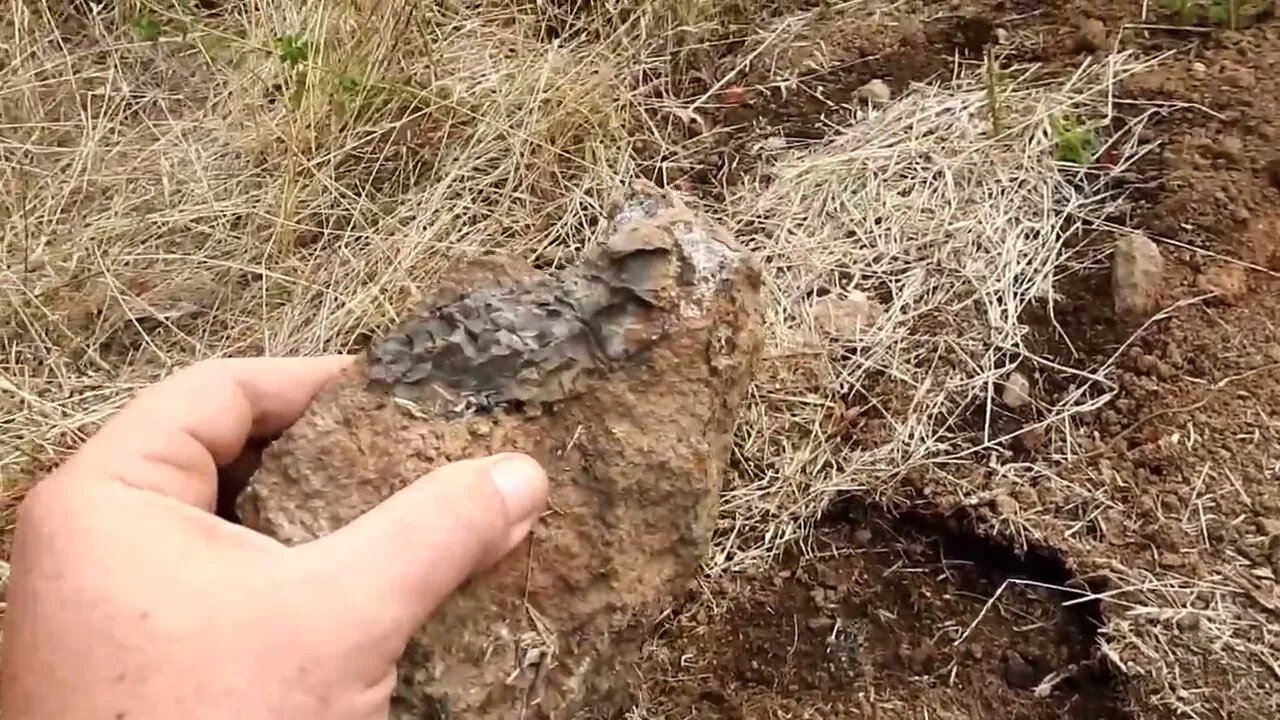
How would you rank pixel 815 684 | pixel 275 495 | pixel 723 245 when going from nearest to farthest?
pixel 275 495 → pixel 723 245 → pixel 815 684

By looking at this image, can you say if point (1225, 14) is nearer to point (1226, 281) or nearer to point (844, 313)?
point (1226, 281)

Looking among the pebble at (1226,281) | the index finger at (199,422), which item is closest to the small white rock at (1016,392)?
the pebble at (1226,281)

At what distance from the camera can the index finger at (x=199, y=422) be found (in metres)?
1.07

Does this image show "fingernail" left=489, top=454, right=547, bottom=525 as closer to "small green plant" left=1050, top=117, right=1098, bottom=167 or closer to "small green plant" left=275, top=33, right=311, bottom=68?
"small green plant" left=1050, top=117, right=1098, bottom=167

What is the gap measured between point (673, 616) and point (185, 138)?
1.44 m

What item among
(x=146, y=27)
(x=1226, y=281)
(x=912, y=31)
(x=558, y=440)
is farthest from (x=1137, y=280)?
(x=146, y=27)

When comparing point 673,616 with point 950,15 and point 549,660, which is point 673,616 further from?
point 950,15

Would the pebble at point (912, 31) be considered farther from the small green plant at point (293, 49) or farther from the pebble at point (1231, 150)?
the small green plant at point (293, 49)

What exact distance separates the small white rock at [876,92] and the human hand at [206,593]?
4.32ft

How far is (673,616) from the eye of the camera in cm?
157

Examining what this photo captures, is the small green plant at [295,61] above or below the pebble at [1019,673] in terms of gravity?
above

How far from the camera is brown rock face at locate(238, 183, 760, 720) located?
1119 mm

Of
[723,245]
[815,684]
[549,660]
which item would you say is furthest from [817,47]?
[549,660]

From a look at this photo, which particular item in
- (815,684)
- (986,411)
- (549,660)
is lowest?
(815,684)
